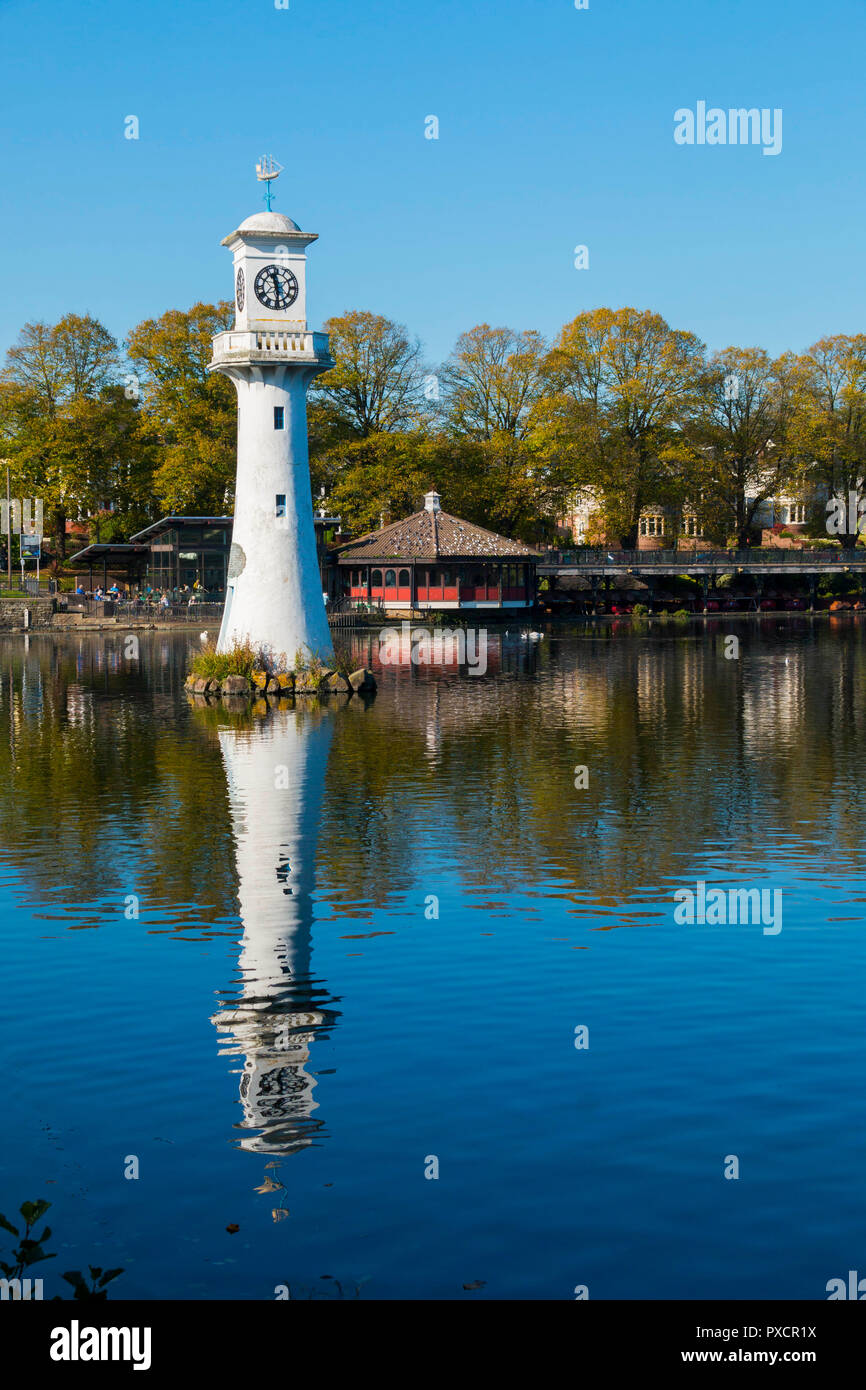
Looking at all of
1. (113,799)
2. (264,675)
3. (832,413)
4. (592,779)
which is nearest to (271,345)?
(264,675)

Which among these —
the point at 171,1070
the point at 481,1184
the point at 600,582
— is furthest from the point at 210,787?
the point at 600,582

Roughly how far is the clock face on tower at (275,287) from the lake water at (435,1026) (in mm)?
18047

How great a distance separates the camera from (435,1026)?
1417cm

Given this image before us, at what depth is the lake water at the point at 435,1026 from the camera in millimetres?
9914

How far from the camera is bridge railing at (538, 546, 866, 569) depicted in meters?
100

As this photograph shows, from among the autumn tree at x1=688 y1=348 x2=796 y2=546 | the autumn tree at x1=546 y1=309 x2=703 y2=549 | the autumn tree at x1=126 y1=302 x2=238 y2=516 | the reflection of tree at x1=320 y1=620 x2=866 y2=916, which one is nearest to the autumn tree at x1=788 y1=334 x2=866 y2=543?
the autumn tree at x1=688 y1=348 x2=796 y2=546

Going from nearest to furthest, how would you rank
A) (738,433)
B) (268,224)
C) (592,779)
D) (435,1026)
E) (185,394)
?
(435,1026)
(592,779)
(268,224)
(185,394)
(738,433)

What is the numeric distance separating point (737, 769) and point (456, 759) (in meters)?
6.06

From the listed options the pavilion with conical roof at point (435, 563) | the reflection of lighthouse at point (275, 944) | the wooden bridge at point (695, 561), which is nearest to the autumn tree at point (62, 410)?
the pavilion with conical roof at point (435, 563)

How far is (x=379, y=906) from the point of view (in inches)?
747

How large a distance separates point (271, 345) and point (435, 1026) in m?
32.8

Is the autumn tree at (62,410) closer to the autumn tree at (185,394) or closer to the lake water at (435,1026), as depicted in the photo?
the autumn tree at (185,394)

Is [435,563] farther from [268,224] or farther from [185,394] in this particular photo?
[268,224]
